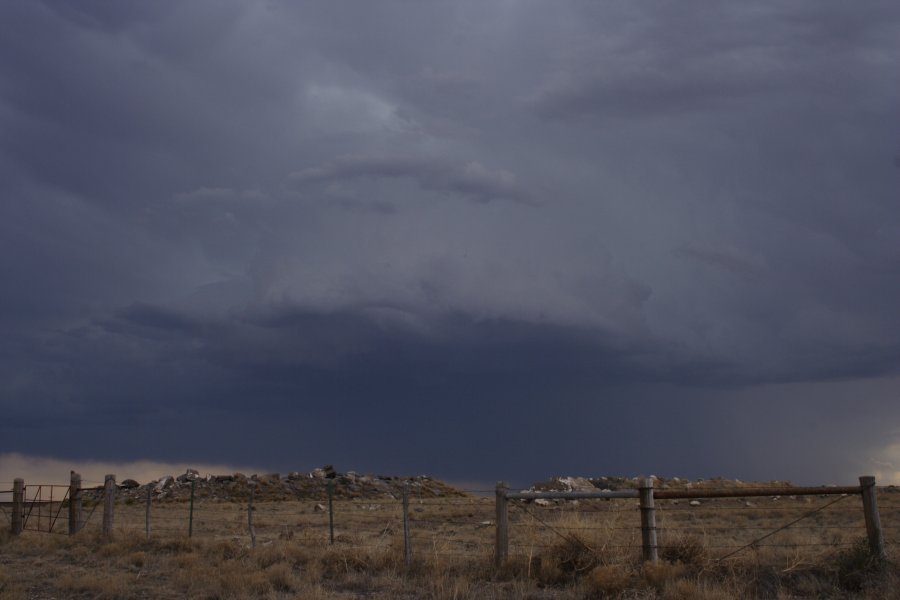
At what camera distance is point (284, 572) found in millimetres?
14969

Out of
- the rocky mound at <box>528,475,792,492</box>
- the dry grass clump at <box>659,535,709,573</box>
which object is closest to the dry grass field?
the dry grass clump at <box>659,535,709,573</box>

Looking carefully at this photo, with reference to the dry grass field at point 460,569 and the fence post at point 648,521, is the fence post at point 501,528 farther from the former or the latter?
the fence post at point 648,521

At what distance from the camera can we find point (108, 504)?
933 inches

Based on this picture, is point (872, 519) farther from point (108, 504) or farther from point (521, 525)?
point (108, 504)

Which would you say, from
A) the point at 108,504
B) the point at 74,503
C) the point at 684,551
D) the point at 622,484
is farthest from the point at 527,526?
the point at 622,484

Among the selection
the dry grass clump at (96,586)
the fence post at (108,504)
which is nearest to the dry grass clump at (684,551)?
the dry grass clump at (96,586)

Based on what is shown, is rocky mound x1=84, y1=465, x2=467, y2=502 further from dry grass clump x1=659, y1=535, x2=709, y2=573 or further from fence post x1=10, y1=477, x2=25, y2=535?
dry grass clump x1=659, y1=535, x2=709, y2=573

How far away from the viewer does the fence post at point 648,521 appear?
44.5 feet

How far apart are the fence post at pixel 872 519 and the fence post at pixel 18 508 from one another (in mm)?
24582

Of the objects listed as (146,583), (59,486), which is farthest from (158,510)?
(146,583)

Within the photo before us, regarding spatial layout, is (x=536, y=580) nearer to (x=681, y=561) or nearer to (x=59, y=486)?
(x=681, y=561)

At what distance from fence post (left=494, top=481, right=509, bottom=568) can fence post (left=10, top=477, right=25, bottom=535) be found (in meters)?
18.7

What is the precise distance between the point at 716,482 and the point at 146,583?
46.5 metres

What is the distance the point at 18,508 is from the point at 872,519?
25.3 m
